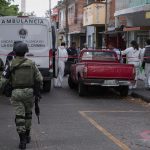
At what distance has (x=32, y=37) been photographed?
17031mm

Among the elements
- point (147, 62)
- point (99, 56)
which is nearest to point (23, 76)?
point (99, 56)

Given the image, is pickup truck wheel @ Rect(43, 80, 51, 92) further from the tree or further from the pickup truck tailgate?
the tree

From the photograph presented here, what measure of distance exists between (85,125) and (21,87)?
2769 mm

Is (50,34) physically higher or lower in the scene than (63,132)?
higher

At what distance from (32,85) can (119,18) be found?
2832cm

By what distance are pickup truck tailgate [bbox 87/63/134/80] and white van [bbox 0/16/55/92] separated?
1.70 meters

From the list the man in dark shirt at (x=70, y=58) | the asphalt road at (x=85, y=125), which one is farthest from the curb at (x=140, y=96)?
the man in dark shirt at (x=70, y=58)

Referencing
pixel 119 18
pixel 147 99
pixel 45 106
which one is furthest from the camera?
pixel 119 18

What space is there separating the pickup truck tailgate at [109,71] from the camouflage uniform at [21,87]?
7.30m

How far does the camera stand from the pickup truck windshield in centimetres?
1795

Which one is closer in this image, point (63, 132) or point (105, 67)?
point (63, 132)

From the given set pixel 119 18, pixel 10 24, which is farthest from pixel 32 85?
pixel 119 18

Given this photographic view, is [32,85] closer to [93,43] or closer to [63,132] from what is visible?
[63,132]

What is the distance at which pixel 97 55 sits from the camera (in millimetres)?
17984
